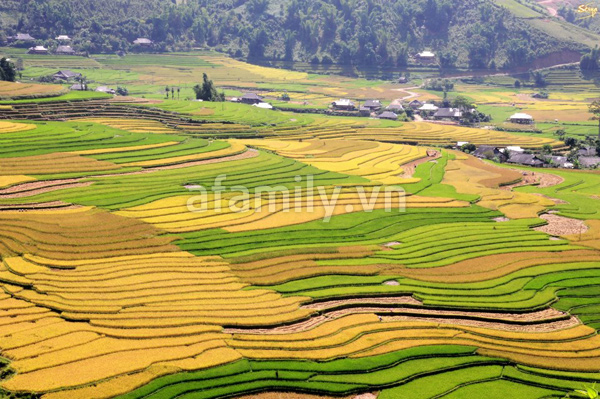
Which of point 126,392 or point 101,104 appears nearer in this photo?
point 126,392

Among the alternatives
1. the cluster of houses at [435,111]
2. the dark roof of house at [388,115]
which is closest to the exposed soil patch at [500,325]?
the dark roof of house at [388,115]

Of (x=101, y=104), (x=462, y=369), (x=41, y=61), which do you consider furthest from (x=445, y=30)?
(x=462, y=369)

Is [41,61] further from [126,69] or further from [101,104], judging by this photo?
[101,104]

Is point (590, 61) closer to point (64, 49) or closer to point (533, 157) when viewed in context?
point (533, 157)

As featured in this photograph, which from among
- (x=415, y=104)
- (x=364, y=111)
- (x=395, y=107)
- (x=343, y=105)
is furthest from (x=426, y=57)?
(x=343, y=105)

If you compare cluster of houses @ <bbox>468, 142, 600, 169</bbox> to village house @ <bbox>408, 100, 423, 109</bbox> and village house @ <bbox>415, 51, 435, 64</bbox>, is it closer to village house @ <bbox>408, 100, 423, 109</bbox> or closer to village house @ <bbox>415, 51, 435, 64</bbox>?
village house @ <bbox>408, 100, 423, 109</bbox>

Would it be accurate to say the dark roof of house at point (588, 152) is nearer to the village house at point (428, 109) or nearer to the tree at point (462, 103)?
the tree at point (462, 103)

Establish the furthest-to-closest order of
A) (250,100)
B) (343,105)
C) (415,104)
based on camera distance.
Answer: (415,104), (343,105), (250,100)
